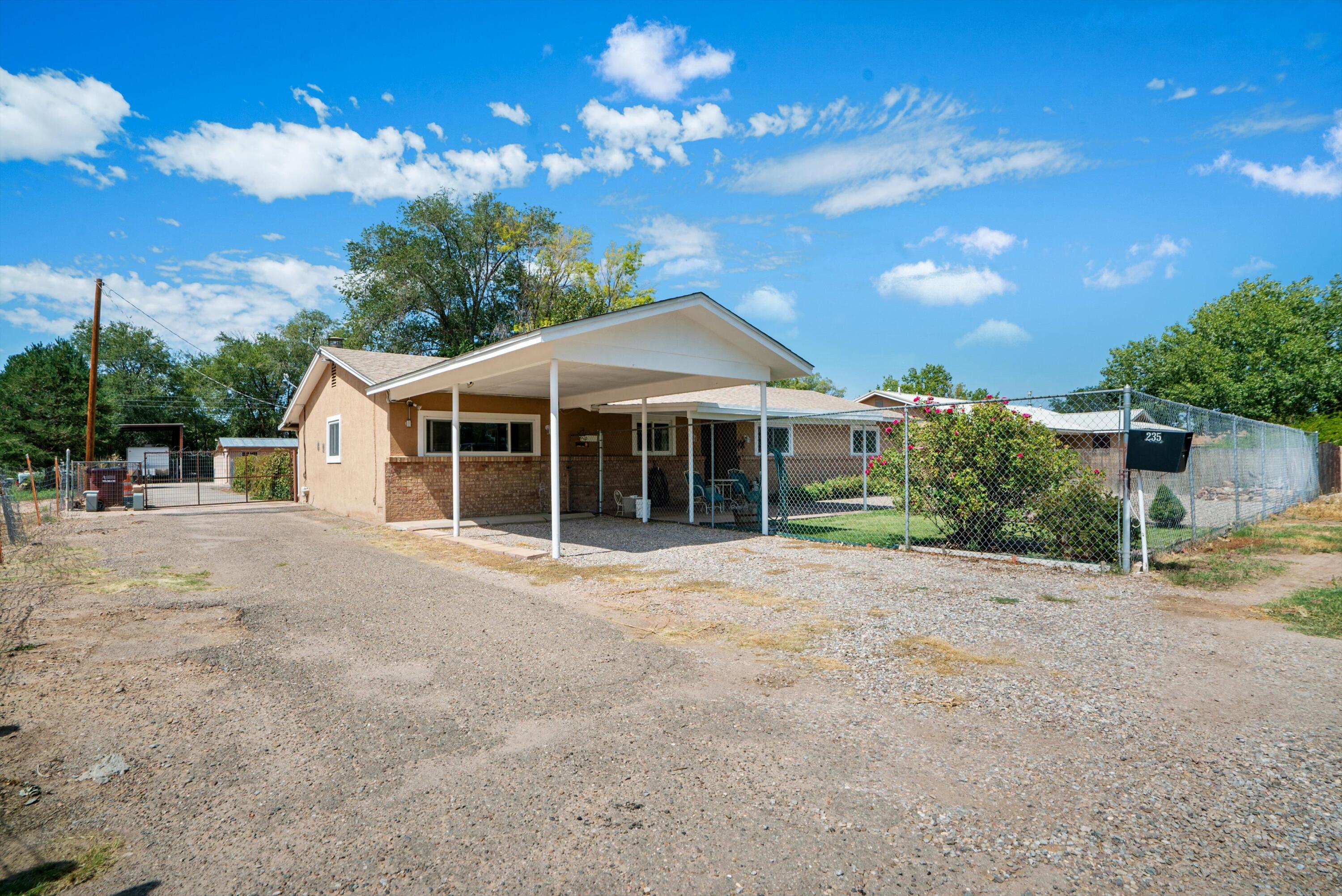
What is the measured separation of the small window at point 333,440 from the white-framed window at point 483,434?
3728mm

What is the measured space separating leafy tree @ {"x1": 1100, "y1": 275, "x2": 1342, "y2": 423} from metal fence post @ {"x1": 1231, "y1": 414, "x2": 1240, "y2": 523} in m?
24.9

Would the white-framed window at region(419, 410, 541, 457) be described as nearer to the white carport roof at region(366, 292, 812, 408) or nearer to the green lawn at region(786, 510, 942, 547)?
the white carport roof at region(366, 292, 812, 408)

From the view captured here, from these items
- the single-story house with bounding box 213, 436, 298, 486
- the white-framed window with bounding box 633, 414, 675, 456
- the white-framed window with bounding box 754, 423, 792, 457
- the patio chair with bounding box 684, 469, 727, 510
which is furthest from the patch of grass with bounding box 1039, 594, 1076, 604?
the single-story house with bounding box 213, 436, 298, 486

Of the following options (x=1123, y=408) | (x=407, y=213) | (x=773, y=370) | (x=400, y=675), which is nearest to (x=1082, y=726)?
(x=400, y=675)

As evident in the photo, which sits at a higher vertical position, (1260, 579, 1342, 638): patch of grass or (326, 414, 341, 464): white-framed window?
(326, 414, 341, 464): white-framed window

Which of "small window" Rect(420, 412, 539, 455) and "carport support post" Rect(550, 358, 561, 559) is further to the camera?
"small window" Rect(420, 412, 539, 455)

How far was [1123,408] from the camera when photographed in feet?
23.5

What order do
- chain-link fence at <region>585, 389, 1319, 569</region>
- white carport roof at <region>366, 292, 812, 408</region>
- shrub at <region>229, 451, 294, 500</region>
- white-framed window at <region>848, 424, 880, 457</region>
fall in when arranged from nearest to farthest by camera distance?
1. chain-link fence at <region>585, 389, 1319, 569</region>
2. white carport roof at <region>366, 292, 812, 408</region>
3. white-framed window at <region>848, 424, 880, 457</region>
4. shrub at <region>229, 451, 294, 500</region>

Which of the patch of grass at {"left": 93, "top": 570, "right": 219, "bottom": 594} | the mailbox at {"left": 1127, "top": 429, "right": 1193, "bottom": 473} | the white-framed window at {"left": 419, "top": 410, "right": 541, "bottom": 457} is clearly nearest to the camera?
the mailbox at {"left": 1127, "top": 429, "right": 1193, "bottom": 473}

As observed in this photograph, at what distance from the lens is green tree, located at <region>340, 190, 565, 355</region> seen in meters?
34.2

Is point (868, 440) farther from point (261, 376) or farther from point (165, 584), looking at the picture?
point (261, 376)

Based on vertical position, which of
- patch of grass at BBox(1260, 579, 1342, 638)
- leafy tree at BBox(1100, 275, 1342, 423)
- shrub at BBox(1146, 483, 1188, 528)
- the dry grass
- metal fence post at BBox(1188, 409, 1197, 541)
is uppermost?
leafy tree at BBox(1100, 275, 1342, 423)

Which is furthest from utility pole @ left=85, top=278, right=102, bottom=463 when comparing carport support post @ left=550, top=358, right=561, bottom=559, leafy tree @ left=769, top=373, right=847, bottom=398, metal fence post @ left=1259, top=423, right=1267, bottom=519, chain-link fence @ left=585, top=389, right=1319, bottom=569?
leafy tree @ left=769, top=373, right=847, bottom=398

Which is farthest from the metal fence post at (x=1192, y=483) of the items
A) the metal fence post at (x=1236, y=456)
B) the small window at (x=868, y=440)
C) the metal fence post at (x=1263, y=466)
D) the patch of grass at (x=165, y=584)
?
the patch of grass at (x=165, y=584)
